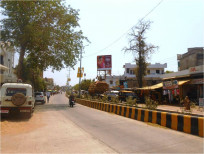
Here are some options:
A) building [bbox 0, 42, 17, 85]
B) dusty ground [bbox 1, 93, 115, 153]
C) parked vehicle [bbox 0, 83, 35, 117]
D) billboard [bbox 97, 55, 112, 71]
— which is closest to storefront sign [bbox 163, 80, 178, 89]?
parked vehicle [bbox 0, 83, 35, 117]

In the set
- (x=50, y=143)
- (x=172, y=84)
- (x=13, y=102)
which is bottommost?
(x=50, y=143)

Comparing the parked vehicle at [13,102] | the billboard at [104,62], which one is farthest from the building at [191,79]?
the billboard at [104,62]

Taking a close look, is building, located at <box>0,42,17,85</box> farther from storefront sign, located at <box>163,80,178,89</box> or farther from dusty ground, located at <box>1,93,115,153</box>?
dusty ground, located at <box>1,93,115,153</box>

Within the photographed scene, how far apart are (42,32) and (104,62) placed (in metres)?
28.6

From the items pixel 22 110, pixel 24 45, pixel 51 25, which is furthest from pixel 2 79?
pixel 22 110

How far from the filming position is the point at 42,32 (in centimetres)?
2269

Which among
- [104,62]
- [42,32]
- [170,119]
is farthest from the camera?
[104,62]

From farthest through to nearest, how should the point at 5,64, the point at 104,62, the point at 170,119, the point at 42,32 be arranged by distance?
1. the point at 104,62
2. the point at 5,64
3. the point at 42,32
4. the point at 170,119

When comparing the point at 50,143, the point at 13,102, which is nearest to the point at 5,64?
the point at 13,102

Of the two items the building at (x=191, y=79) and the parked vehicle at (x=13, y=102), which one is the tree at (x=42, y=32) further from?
the building at (x=191, y=79)

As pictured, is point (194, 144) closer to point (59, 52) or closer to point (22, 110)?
point (22, 110)

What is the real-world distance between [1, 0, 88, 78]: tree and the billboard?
70.9ft

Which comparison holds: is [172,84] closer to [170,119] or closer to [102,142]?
[170,119]

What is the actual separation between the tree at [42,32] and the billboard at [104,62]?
2162cm
